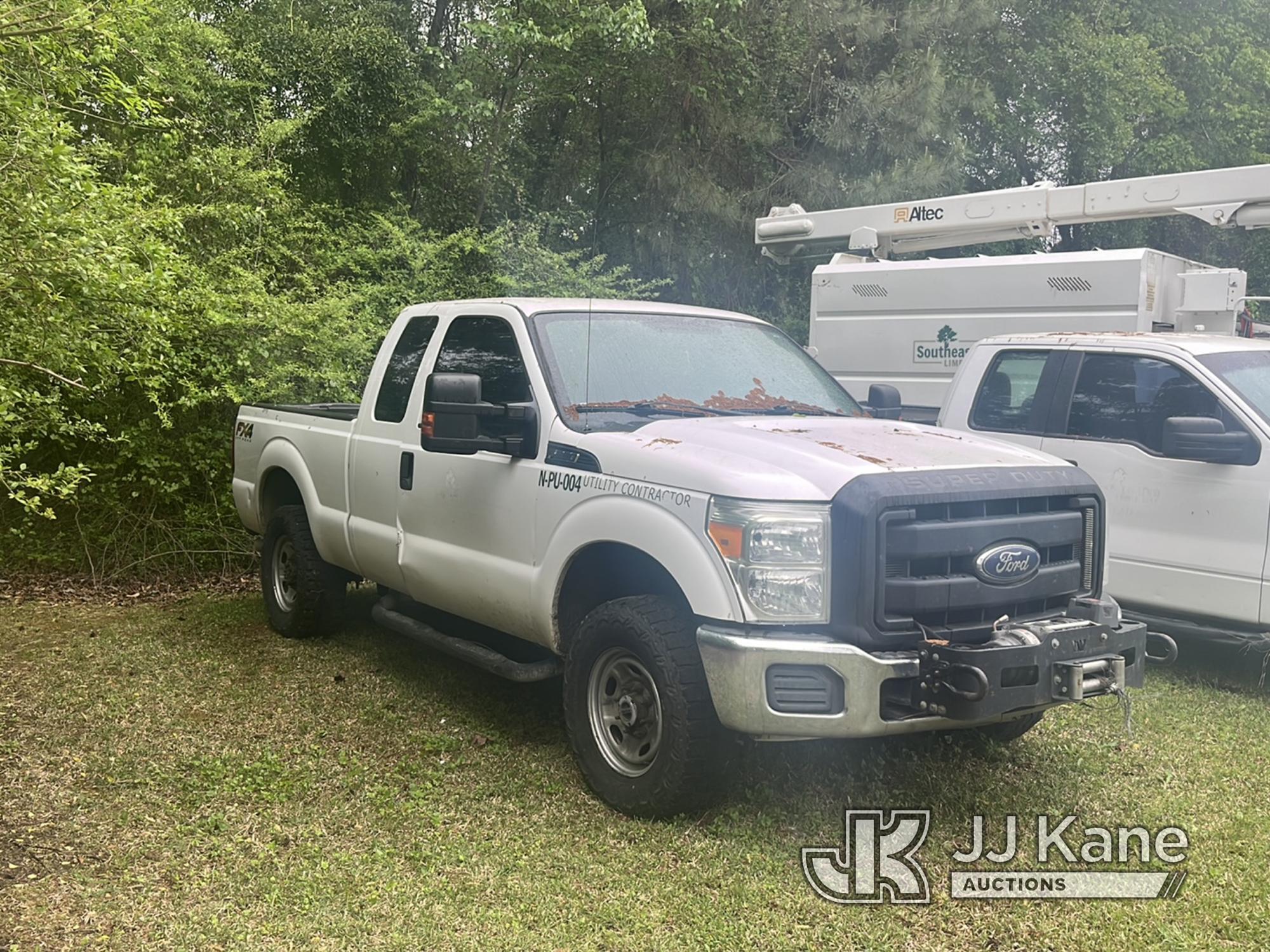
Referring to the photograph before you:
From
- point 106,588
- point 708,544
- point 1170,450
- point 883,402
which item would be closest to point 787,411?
point 883,402

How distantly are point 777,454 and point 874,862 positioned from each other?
4.86ft

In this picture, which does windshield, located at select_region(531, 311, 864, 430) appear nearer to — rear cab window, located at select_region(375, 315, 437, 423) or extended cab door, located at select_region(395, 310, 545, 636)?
extended cab door, located at select_region(395, 310, 545, 636)

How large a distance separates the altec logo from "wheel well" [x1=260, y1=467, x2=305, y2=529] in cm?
579

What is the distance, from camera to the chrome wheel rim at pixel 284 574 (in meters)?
7.03

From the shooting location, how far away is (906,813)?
4.39m

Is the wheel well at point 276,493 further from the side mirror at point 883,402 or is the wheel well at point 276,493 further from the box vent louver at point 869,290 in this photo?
the box vent louver at point 869,290

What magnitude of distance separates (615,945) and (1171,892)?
187cm

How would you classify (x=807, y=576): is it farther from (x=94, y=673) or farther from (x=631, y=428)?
(x=94, y=673)

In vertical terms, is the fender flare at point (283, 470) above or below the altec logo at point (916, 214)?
below

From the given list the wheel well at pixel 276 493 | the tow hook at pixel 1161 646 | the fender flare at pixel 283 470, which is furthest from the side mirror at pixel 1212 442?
the wheel well at pixel 276 493

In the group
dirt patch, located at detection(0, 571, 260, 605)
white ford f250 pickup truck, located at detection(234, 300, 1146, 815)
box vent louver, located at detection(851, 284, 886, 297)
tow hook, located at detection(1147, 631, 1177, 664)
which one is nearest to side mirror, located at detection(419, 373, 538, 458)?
white ford f250 pickup truck, located at detection(234, 300, 1146, 815)

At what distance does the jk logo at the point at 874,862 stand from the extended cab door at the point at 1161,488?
8.37 ft

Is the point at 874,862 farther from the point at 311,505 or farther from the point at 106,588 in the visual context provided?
the point at 106,588

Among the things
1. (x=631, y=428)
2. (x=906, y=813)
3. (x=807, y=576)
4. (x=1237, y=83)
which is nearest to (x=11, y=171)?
(x=631, y=428)
